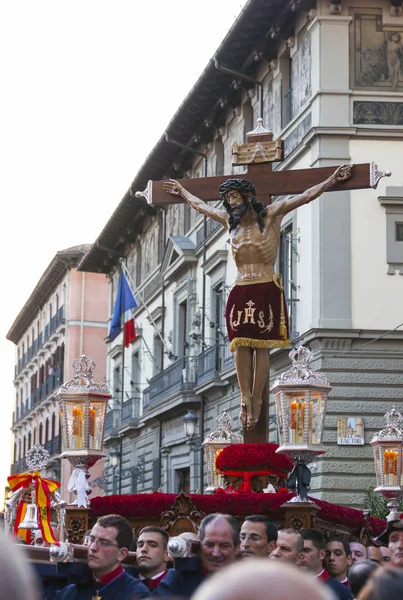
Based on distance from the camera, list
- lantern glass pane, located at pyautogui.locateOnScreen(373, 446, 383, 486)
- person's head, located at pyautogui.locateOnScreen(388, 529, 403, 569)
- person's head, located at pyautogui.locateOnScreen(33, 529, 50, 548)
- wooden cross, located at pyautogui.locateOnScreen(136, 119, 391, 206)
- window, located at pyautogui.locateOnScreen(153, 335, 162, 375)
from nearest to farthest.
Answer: person's head, located at pyautogui.locateOnScreen(388, 529, 403, 569), person's head, located at pyautogui.locateOnScreen(33, 529, 50, 548), wooden cross, located at pyautogui.locateOnScreen(136, 119, 391, 206), lantern glass pane, located at pyautogui.locateOnScreen(373, 446, 383, 486), window, located at pyautogui.locateOnScreen(153, 335, 162, 375)

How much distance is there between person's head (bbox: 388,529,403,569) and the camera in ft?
22.5

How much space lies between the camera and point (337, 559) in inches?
342

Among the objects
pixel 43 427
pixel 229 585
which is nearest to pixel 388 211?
pixel 229 585

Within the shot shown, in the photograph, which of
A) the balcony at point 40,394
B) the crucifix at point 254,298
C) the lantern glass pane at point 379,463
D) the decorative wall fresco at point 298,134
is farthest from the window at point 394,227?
the balcony at point 40,394

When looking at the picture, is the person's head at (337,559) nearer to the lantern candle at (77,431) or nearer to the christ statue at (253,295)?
the christ statue at (253,295)

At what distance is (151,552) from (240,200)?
4110 millimetres

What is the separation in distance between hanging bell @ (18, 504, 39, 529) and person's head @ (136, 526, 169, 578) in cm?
223

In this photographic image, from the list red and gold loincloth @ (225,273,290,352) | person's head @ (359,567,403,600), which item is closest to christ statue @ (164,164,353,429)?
red and gold loincloth @ (225,273,290,352)

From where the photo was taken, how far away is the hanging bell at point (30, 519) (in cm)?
922

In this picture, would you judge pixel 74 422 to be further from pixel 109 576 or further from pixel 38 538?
pixel 109 576

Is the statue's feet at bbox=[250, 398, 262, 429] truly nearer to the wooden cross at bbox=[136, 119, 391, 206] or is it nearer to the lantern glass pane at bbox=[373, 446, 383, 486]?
the wooden cross at bbox=[136, 119, 391, 206]

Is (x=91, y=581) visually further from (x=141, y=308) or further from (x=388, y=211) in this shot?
(x=141, y=308)

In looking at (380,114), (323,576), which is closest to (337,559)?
(323,576)

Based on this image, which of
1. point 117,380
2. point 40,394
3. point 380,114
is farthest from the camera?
point 40,394
